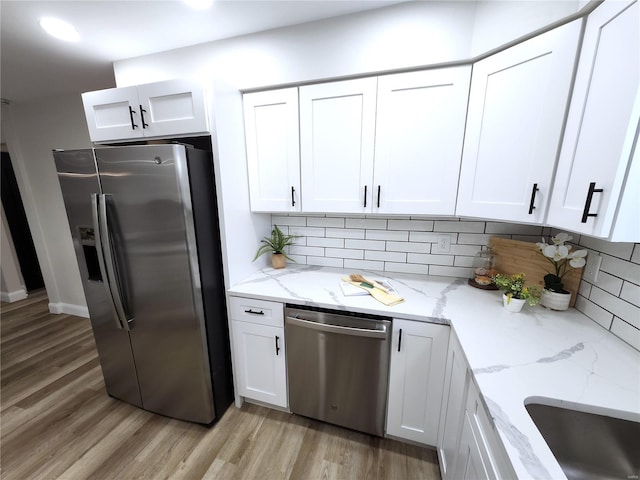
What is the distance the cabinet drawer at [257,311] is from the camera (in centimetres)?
153

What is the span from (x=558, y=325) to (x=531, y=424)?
2.43ft

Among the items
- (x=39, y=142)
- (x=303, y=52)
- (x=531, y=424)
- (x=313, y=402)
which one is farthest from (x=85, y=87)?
(x=531, y=424)

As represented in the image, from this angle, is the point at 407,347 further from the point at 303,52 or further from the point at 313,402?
the point at 303,52

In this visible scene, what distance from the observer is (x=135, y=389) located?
177 centimetres

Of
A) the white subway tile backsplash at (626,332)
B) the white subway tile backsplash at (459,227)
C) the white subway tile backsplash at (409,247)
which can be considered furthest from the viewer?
the white subway tile backsplash at (409,247)

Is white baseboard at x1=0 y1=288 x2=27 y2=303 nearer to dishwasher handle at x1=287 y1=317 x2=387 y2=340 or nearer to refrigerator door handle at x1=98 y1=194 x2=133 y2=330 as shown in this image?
refrigerator door handle at x1=98 y1=194 x2=133 y2=330

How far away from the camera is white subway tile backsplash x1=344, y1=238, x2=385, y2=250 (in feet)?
6.14

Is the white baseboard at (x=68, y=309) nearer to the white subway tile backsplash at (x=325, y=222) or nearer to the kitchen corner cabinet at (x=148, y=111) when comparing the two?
the kitchen corner cabinet at (x=148, y=111)

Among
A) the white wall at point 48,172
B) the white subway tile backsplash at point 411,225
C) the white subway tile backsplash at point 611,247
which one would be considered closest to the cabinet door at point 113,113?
the white wall at point 48,172

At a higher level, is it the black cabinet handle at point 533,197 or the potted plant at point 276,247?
the black cabinet handle at point 533,197

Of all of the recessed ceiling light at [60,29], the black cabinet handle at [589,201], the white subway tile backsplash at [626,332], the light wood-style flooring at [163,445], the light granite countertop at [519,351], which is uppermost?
the recessed ceiling light at [60,29]

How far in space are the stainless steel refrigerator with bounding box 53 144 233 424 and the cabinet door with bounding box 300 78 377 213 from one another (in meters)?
0.63

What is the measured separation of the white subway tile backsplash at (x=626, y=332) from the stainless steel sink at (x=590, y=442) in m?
0.42

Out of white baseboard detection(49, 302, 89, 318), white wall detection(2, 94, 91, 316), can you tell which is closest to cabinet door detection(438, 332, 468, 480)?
white wall detection(2, 94, 91, 316)
